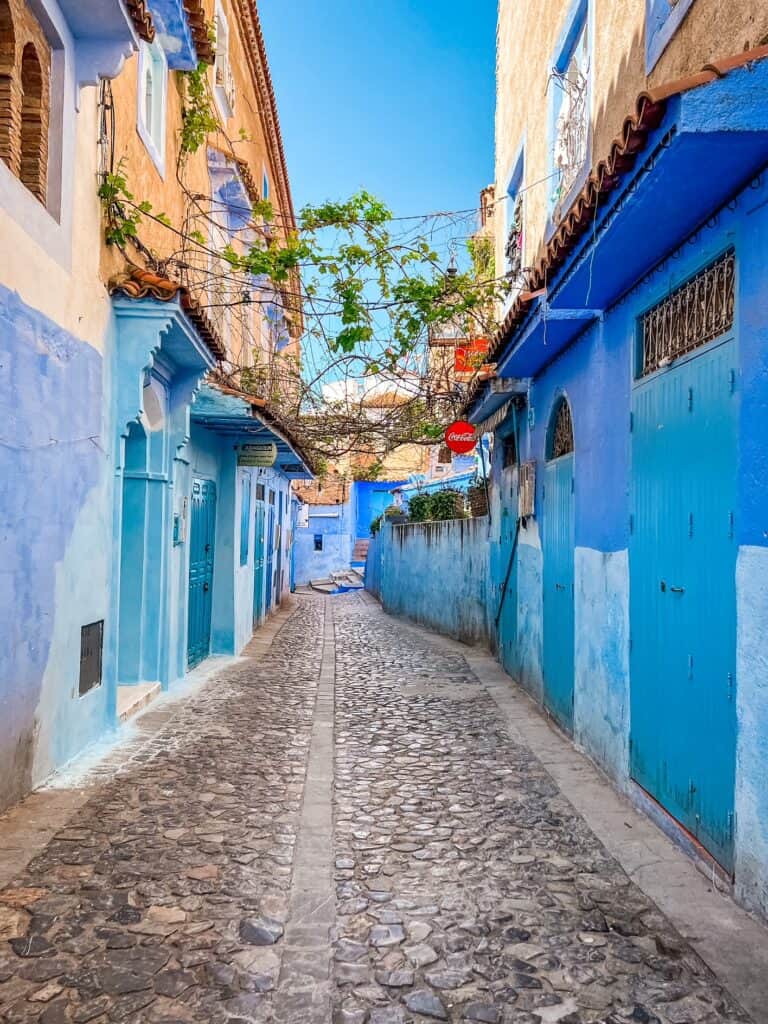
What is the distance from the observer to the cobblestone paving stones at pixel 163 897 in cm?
295

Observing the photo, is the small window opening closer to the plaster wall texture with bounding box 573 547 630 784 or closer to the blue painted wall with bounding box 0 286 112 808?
the plaster wall texture with bounding box 573 547 630 784

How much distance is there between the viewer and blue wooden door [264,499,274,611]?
18534 millimetres

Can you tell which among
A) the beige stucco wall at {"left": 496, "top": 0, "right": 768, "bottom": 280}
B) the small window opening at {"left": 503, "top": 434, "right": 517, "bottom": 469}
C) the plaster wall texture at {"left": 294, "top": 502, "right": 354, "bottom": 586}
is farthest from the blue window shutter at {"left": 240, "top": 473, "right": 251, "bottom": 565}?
the plaster wall texture at {"left": 294, "top": 502, "right": 354, "bottom": 586}

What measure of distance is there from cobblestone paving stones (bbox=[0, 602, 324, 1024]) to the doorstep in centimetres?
84

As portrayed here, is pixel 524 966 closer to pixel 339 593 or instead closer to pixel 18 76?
pixel 18 76

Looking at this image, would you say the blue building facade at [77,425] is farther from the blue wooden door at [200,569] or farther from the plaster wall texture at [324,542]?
the plaster wall texture at [324,542]

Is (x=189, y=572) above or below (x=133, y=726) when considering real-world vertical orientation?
above

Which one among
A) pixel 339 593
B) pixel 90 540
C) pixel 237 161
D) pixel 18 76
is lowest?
pixel 339 593

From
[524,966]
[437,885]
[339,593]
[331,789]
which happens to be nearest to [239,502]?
[331,789]

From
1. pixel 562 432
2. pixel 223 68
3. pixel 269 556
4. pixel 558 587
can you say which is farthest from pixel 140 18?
pixel 269 556

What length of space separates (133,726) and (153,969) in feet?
13.7

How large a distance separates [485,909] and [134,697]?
4.93 m

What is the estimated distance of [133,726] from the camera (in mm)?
7094

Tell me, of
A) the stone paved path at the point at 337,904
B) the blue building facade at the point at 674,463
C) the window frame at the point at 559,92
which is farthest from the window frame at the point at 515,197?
the stone paved path at the point at 337,904
